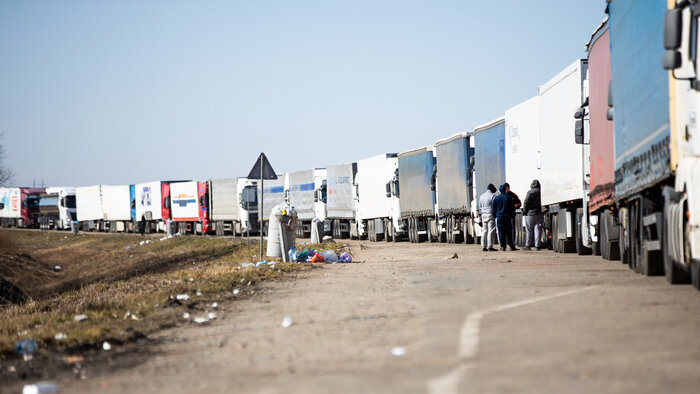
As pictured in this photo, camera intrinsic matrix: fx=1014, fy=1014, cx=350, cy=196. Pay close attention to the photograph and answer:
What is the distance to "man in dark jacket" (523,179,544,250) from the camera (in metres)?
24.0

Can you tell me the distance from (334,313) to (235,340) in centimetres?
192

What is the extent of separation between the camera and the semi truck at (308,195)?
52.7 meters

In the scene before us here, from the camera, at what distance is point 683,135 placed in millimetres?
10375

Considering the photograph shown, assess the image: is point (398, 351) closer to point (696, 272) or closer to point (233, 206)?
point (696, 272)

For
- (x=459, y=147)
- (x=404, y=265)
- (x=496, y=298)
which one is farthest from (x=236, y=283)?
(x=459, y=147)

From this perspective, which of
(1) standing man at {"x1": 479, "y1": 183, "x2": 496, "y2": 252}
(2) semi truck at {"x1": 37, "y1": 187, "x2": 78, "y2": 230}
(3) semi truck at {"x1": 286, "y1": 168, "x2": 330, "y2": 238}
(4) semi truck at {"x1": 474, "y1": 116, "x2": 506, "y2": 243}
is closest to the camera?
(1) standing man at {"x1": 479, "y1": 183, "x2": 496, "y2": 252}

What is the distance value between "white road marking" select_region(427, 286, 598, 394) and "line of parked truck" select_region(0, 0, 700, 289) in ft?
5.52

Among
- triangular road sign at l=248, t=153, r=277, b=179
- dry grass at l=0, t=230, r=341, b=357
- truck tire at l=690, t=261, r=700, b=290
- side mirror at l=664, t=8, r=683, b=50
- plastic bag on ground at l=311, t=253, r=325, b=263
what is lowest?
dry grass at l=0, t=230, r=341, b=357

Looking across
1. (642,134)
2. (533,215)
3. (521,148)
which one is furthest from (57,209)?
(642,134)

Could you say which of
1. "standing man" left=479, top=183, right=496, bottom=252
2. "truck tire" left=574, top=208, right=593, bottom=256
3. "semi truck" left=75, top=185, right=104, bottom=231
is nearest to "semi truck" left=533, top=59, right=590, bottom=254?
"truck tire" left=574, top=208, right=593, bottom=256

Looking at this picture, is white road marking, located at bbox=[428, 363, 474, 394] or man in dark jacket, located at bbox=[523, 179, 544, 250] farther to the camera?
man in dark jacket, located at bbox=[523, 179, 544, 250]

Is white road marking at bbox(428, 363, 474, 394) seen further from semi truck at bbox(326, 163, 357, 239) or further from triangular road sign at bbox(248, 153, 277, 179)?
semi truck at bbox(326, 163, 357, 239)

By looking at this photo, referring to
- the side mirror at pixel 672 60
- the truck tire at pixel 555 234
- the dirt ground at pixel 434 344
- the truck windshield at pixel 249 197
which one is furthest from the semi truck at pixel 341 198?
the side mirror at pixel 672 60

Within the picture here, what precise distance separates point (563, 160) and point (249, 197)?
38.9m
